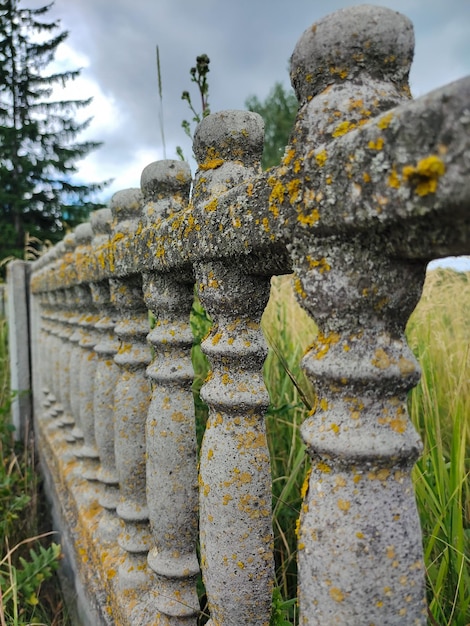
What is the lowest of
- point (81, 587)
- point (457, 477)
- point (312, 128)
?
point (81, 587)

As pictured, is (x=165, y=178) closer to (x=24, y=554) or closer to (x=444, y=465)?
(x=444, y=465)

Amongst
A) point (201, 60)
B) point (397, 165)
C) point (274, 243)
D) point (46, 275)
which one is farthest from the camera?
point (46, 275)

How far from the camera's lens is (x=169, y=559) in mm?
1312

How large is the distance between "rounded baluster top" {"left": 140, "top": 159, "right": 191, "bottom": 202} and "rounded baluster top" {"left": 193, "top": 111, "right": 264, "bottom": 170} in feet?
0.80

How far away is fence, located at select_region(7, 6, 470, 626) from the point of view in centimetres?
63

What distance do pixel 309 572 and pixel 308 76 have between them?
0.65 m

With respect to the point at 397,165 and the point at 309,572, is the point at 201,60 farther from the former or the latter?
the point at 309,572

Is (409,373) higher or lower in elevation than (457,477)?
higher

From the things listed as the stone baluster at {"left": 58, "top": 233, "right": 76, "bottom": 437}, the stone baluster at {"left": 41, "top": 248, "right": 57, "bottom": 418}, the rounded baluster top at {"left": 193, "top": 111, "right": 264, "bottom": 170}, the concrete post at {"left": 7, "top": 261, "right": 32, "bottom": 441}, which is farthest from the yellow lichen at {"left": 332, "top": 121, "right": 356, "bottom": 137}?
the concrete post at {"left": 7, "top": 261, "right": 32, "bottom": 441}

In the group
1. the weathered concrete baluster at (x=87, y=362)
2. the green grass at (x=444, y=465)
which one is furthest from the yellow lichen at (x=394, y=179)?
the weathered concrete baluster at (x=87, y=362)

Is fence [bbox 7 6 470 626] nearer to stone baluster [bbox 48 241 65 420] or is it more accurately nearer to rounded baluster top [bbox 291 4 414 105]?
rounded baluster top [bbox 291 4 414 105]

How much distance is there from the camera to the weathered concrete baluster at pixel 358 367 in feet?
2.23

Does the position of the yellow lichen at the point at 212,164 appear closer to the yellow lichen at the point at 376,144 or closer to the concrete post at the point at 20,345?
the yellow lichen at the point at 376,144

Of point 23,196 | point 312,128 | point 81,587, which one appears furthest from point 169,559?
point 23,196
